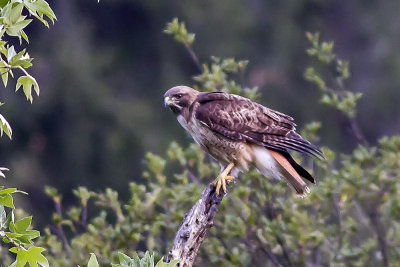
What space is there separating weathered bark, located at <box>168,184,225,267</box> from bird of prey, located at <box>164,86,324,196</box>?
3.32ft

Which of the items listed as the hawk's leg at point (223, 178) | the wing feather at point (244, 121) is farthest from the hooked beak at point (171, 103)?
the hawk's leg at point (223, 178)

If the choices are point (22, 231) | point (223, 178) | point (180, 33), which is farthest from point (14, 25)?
point (180, 33)

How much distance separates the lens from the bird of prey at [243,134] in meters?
5.50

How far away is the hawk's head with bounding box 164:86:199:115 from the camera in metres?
5.71

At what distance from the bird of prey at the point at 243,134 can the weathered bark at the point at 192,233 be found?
1013mm

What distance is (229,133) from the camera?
18.2 feet

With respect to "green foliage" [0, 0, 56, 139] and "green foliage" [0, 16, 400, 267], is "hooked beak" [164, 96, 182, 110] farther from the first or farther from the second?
"green foliage" [0, 0, 56, 139]

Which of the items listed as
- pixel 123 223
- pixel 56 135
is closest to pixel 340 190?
pixel 123 223

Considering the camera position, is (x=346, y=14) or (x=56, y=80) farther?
(x=346, y=14)

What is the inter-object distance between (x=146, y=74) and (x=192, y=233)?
695 inches

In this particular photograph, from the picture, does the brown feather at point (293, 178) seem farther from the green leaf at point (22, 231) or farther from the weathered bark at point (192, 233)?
the green leaf at point (22, 231)

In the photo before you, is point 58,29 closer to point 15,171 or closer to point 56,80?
point 56,80

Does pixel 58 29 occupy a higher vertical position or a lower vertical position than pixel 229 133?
higher

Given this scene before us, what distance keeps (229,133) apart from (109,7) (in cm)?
1786
